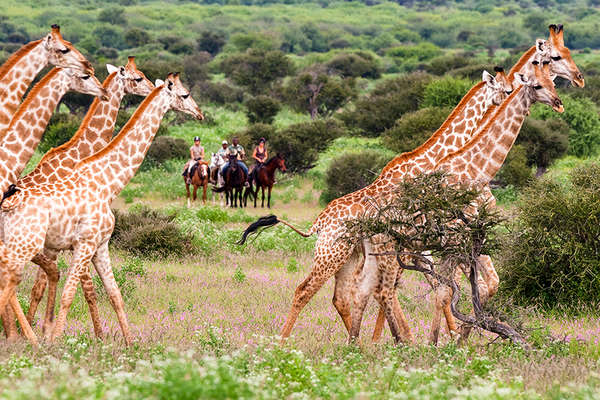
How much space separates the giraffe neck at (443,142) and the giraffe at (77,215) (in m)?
2.55

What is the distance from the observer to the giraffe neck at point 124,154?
8141mm

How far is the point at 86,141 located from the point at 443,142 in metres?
3.95

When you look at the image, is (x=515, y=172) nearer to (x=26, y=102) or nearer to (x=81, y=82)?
(x=81, y=82)

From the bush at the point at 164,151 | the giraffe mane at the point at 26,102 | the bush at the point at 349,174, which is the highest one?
the giraffe mane at the point at 26,102

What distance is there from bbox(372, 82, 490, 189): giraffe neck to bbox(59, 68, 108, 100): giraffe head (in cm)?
315

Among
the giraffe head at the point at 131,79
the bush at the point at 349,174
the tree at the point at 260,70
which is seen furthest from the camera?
the tree at the point at 260,70

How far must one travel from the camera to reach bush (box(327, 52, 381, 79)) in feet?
183

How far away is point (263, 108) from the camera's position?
37.3m

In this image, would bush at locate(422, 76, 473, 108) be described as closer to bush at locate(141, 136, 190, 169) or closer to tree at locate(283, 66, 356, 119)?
tree at locate(283, 66, 356, 119)

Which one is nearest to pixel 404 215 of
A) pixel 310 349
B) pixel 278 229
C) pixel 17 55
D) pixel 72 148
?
pixel 310 349

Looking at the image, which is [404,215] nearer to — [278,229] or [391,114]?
[278,229]

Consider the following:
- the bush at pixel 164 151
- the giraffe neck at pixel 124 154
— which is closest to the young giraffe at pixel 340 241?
the giraffe neck at pixel 124 154

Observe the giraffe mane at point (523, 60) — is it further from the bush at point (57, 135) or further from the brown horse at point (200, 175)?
the bush at point (57, 135)

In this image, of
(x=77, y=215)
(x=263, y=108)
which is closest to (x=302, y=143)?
(x=263, y=108)
